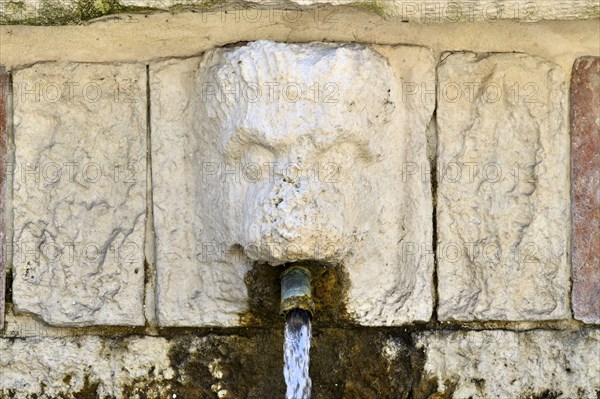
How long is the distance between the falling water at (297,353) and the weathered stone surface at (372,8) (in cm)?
80

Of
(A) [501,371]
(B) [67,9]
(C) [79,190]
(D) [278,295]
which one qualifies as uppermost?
(B) [67,9]

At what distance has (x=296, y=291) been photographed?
2854mm

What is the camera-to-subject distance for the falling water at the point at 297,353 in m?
2.90

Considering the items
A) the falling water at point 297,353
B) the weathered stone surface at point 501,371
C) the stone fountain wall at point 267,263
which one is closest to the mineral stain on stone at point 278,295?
the stone fountain wall at point 267,263

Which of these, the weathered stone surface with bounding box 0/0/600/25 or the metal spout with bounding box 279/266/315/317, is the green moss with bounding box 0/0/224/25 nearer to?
the weathered stone surface with bounding box 0/0/600/25

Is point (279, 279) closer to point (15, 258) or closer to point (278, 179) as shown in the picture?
point (278, 179)

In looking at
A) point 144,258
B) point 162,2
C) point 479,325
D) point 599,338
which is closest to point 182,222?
point 144,258

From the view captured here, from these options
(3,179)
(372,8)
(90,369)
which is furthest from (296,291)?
(3,179)

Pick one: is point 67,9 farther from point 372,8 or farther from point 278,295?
point 278,295

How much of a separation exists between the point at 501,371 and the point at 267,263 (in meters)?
0.71

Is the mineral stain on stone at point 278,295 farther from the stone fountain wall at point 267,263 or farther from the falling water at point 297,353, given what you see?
the falling water at point 297,353

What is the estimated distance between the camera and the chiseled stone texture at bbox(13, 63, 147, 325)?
3.02 metres

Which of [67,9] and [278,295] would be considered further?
[278,295]

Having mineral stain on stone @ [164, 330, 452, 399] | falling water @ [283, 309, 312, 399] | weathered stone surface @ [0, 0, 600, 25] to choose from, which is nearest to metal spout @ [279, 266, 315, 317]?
falling water @ [283, 309, 312, 399]
